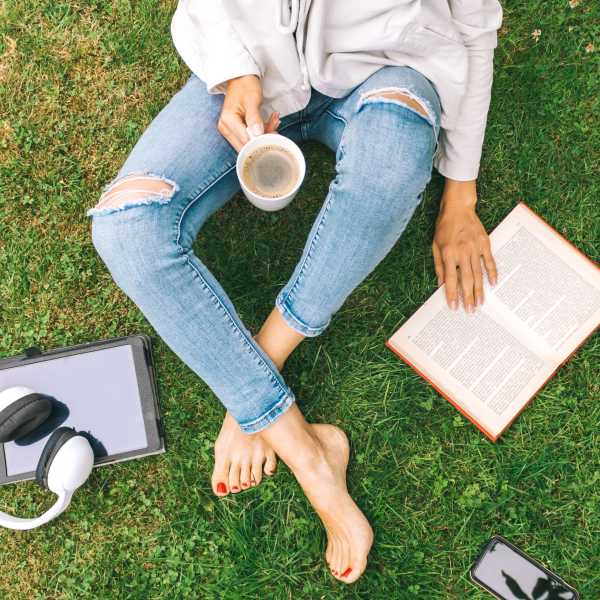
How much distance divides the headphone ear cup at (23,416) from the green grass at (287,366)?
1.04 feet

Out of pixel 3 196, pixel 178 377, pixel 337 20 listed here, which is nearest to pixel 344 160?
pixel 337 20

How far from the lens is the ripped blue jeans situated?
1775 mm

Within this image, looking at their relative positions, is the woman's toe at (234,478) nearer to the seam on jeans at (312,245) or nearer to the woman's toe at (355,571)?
the woman's toe at (355,571)

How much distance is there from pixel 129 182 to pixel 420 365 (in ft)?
4.15

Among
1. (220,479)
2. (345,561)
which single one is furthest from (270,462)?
(345,561)

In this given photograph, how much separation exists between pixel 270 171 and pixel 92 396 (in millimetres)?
1151

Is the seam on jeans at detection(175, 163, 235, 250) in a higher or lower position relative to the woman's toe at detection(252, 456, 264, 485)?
higher

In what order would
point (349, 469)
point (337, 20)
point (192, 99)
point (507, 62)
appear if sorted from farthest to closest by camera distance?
point (507, 62) → point (349, 469) → point (192, 99) → point (337, 20)

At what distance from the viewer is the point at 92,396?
2.31 metres

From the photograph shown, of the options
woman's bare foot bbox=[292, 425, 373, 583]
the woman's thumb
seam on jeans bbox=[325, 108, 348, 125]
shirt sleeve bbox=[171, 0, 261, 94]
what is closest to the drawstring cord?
shirt sleeve bbox=[171, 0, 261, 94]

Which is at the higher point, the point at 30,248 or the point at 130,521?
the point at 30,248

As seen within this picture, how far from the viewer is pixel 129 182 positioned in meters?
1.84

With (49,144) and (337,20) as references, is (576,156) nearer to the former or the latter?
(337,20)

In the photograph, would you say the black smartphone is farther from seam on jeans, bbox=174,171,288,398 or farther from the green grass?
seam on jeans, bbox=174,171,288,398
